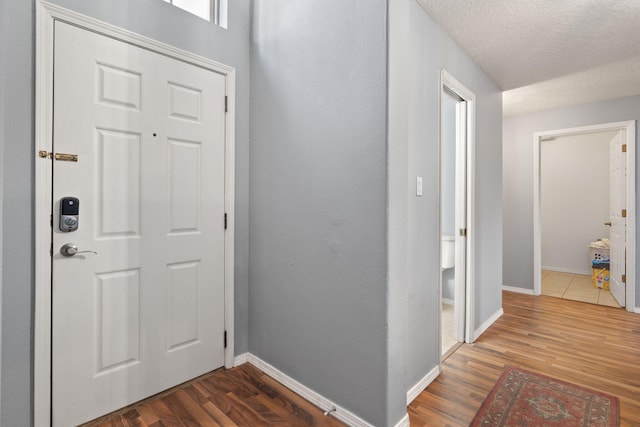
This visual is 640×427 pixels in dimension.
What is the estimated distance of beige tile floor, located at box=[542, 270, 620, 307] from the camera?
13.1 ft

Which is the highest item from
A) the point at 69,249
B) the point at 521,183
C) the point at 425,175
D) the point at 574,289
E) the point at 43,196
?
the point at 521,183

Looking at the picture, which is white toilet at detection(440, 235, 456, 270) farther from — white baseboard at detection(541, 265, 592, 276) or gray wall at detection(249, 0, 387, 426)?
white baseboard at detection(541, 265, 592, 276)

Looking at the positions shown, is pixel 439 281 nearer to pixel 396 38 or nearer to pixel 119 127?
pixel 396 38

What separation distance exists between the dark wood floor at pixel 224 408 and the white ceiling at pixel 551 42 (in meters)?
2.62

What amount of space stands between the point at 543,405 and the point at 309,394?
1.39 meters

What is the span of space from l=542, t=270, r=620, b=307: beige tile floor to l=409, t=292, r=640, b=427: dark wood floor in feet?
1.10

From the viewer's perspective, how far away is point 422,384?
6.77ft

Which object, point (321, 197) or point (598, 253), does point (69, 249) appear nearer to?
point (321, 197)

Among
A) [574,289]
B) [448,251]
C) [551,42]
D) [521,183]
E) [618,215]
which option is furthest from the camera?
[574,289]

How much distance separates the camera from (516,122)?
4.36 m

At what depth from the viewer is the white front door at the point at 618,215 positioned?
12.0 feet

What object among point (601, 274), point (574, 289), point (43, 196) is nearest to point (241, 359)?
point (43, 196)

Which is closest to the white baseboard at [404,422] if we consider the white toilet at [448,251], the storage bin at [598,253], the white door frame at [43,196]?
the white door frame at [43,196]

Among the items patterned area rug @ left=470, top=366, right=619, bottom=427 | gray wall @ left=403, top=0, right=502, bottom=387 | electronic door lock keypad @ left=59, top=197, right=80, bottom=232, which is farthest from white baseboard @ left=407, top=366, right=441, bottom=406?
electronic door lock keypad @ left=59, top=197, right=80, bottom=232
